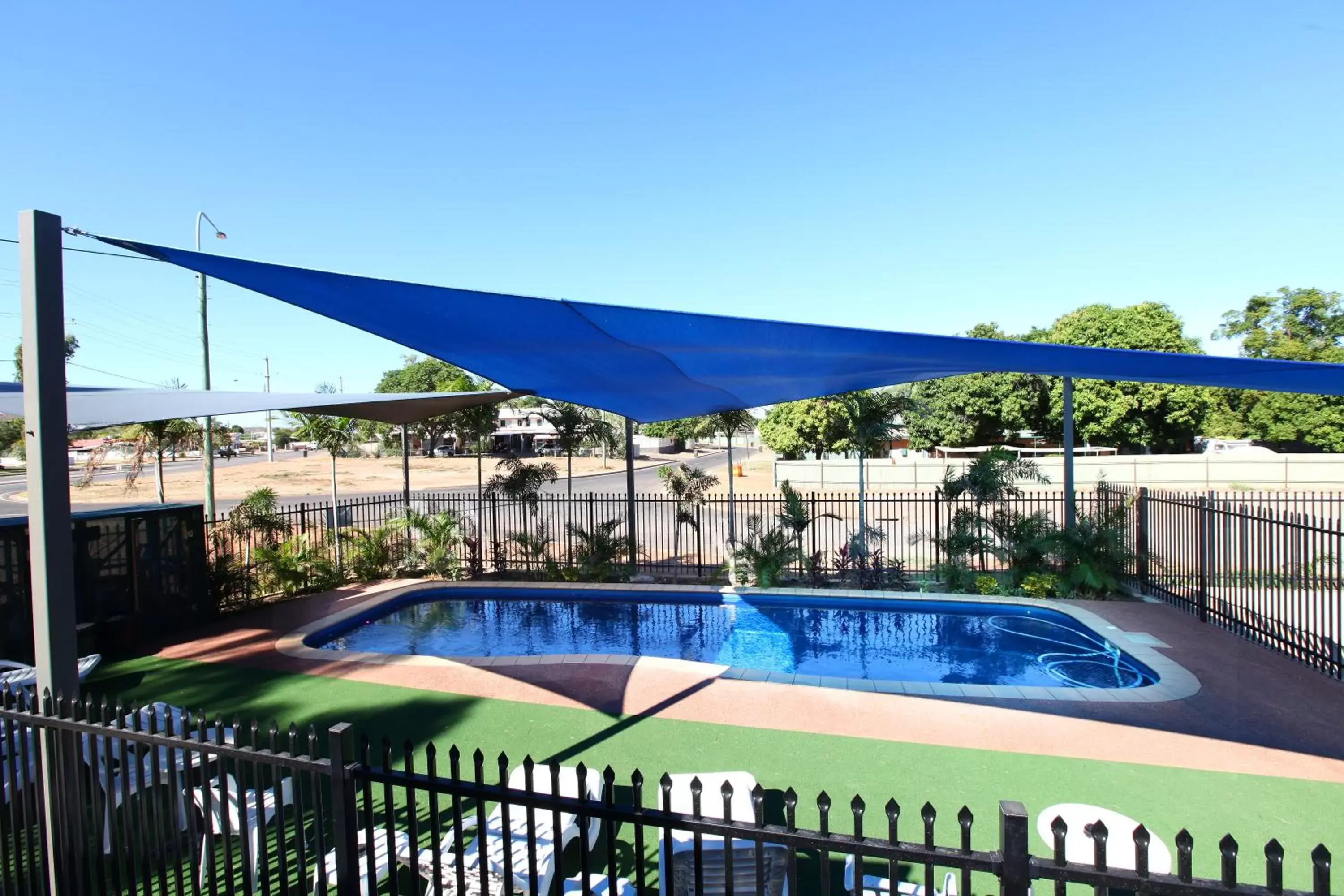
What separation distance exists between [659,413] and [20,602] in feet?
23.9

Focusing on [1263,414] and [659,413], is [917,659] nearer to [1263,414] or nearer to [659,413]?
[659,413]

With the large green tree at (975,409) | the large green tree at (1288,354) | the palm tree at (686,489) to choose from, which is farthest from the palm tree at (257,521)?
the large green tree at (1288,354)

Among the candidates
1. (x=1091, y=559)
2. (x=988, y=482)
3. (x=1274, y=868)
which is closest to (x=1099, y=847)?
(x=1274, y=868)

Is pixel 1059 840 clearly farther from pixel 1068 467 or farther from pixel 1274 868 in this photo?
pixel 1068 467

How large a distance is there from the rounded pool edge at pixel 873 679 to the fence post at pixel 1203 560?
1159mm

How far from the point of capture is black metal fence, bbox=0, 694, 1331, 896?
166 cm

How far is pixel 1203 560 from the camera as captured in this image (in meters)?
8.18

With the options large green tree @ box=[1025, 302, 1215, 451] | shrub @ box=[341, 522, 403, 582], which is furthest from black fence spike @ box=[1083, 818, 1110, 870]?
large green tree @ box=[1025, 302, 1215, 451]

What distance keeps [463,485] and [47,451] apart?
29.1 m

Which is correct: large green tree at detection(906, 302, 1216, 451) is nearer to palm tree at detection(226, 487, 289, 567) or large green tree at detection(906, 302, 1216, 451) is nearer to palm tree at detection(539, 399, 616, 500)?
palm tree at detection(539, 399, 616, 500)

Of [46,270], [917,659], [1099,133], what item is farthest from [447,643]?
[1099,133]

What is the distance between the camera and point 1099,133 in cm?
912

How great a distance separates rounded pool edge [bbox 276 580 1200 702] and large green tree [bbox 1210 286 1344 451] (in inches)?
1129

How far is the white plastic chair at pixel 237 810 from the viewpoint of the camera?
2484mm
